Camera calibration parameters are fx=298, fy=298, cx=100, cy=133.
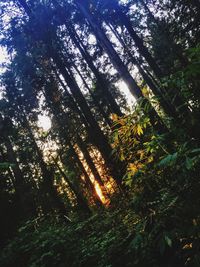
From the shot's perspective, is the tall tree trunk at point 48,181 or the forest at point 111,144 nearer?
the forest at point 111,144

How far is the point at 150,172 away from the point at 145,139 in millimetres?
487

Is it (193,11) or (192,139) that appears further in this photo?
(193,11)

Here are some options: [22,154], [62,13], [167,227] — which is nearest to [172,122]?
[167,227]

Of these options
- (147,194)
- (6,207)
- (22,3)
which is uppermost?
(22,3)

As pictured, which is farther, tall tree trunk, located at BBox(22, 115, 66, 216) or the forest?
tall tree trunk, located at BBox(22, 115, 66, 216)

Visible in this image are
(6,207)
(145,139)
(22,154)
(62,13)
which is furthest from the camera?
(22,154)

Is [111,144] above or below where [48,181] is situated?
below

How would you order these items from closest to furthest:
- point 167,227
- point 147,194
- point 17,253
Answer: point 167,227
point 147,194
point 17,253

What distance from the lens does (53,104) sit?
21062mm

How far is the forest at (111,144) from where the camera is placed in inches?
108

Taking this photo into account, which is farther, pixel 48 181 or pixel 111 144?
pixel 48 181

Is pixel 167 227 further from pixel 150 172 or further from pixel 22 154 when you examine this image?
pixel 22 154

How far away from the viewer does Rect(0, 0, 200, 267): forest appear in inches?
108

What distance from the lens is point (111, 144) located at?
3.85 meters
